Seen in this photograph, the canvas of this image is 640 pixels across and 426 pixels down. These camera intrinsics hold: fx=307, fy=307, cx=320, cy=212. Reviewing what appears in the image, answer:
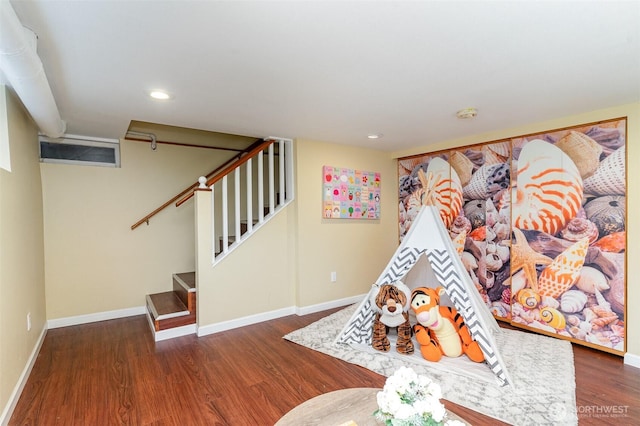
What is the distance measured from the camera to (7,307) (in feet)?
6.22

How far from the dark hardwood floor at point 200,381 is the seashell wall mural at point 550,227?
1.32ft

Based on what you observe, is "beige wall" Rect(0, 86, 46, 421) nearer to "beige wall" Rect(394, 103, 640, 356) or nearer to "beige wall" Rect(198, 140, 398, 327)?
"beige wall" Rect(198, 140, 398, 327)

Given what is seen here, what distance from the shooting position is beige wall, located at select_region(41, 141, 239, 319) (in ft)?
10.8

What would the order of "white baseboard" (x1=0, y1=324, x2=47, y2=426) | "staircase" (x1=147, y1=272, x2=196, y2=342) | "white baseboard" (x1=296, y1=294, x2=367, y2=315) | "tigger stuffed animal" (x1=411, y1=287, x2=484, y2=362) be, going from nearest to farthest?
"white baseboard" (x1=0, y1=324, x2=47, y2=426) → "tigger stuffed animal" (x1=411, y1=287, x2=484, y2=362) → "staircase" (x1=147, y1=272, x2=196, y2=342) → "white baseboard" (x1=296, y1=294, x2=367, y2=315)

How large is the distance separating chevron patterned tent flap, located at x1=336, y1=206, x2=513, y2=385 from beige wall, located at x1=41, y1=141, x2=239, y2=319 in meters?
2.45

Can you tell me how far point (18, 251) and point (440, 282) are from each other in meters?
3.17

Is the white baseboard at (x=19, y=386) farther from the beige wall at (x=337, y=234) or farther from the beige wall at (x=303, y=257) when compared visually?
the beige wall at (x=337, y=234)

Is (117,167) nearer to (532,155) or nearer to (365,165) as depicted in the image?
(365,165)

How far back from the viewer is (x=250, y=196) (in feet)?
11.4

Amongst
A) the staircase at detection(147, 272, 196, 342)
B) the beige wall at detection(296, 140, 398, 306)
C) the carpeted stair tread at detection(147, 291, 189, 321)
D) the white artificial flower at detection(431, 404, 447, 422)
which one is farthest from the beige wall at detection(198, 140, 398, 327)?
the white artificial flower at detection(431, 404, 447, 422)

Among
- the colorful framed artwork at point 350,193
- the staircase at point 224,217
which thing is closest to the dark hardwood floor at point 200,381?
the staircase at point 224,217

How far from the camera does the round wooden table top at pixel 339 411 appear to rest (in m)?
1.26

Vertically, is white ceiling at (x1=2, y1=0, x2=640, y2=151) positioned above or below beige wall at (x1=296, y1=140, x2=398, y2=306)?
above

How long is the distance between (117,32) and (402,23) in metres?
1.38
